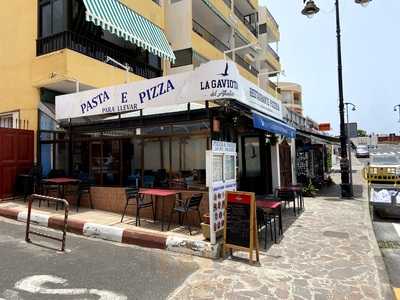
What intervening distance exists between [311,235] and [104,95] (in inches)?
272

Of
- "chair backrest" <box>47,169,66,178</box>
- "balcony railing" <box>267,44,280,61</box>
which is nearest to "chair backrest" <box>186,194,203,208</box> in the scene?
"chair backrest" <box>47,169,66,178</box>

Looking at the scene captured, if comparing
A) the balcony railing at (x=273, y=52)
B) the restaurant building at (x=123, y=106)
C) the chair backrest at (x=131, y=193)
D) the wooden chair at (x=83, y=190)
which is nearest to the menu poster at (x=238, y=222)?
the restaurant building at (x=123, y=106)

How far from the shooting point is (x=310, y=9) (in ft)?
40.3

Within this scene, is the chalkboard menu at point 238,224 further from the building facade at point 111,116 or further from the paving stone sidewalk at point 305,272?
the building facade at point 111,116

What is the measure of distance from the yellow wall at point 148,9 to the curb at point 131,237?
33.2 feet

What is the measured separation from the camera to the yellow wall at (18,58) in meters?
13.0

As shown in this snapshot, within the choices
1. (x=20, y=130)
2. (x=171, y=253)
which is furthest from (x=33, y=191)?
(x=171, y=253)

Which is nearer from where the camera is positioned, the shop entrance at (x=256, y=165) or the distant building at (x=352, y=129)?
the shop entrance at (x=256, y=165)

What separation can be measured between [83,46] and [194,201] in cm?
843

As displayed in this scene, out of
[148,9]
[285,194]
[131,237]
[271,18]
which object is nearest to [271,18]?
[271,18]

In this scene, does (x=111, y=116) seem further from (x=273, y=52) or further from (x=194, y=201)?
(x=273, y=52)

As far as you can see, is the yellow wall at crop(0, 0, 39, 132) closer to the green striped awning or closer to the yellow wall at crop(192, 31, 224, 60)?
the green striped awning

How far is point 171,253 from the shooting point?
706 centimetres

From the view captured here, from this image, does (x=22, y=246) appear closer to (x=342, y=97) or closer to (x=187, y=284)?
(x=187, y=284)
